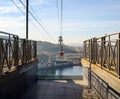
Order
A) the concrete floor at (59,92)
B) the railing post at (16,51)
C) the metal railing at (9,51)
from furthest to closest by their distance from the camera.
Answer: the concrete floor at (59,92)
the railing post at (16,51)
the metal railing at (9,51)

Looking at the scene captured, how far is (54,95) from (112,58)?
3694 mm

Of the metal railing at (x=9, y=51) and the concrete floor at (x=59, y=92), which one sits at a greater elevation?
the metal railing at (x=9, y=51)

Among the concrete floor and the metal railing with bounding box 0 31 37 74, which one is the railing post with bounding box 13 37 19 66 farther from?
the concrete floor

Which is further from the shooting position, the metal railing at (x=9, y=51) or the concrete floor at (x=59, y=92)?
the concrete floor at (x=59, y=92)

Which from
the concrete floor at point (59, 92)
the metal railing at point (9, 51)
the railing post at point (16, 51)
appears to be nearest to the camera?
the metal railing at point (9, 51)

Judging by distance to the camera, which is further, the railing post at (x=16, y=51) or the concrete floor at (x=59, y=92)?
the concrete floor at (x=59, y=92)

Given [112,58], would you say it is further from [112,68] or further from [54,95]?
[54,95]

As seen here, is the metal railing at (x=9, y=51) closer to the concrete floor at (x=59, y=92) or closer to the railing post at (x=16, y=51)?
the railing post at (x=16, y=51)

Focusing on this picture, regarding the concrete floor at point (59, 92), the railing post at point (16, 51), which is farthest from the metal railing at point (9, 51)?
the concrete floor at point (59, 92)

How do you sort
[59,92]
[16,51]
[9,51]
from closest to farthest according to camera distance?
[9,51] < [16,51] < [59,92]

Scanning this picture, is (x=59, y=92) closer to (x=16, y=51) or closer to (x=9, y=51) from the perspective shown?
(x=16, y=51)

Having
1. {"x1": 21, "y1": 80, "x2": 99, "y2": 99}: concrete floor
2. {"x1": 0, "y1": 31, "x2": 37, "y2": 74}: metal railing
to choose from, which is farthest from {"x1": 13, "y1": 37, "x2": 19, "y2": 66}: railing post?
{"x1": 21, "y1": 80, "x2": 99, "y2": 99}: concrete floor

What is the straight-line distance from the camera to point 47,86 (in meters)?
11.5

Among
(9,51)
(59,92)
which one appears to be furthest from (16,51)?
(59,92)
